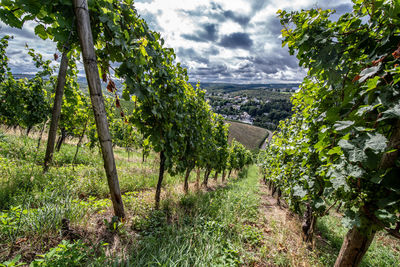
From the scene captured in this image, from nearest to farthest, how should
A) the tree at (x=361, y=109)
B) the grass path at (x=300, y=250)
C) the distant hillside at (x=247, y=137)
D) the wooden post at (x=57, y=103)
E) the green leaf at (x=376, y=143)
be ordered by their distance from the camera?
the green leaf at (x=376, y=143) < the tree at (x=361, y=109) < the grass path at (x=300, y=250) < the wooden post at (x=57, y=103) < the distant hillside at (x=247, y=137)

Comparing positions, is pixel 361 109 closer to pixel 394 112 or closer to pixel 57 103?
pixel 394 112


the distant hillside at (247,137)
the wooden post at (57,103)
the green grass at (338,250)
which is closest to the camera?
the green grass at (338,250)

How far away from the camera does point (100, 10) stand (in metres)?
2.06

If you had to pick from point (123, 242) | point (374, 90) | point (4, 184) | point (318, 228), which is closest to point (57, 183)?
point (4, 184)

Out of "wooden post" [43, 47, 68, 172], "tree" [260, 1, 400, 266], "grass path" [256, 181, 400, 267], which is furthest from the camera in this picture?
"wooden post" [43, 47, 68, 172]

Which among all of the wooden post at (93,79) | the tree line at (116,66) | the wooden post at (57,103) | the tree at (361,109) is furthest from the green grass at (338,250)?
the wooden post at (57,103)

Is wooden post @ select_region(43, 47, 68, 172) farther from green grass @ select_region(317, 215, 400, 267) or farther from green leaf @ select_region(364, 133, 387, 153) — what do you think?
green grass @ select_region(317, 215, 400, 267)

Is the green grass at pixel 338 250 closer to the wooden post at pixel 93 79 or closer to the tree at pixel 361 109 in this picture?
the tree at pixel 361 109

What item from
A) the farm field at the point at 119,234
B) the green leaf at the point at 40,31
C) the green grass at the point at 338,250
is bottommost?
the green grass at the point at 338,250

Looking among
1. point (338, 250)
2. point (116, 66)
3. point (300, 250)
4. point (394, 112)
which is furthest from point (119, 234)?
point (338, 250)

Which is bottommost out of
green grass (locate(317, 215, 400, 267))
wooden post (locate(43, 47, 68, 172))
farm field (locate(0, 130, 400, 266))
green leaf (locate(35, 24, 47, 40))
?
green grass (locate(317, 215, 400, 267))

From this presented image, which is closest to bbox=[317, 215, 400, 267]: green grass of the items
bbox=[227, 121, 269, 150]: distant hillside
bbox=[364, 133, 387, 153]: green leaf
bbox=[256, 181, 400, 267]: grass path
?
bbox=[256, 181, 400, 267]: grass path

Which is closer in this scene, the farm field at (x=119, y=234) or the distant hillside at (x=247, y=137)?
the farm field at (x=119, y=234)

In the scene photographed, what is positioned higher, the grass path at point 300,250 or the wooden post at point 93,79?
the wooden post at point 93,79
